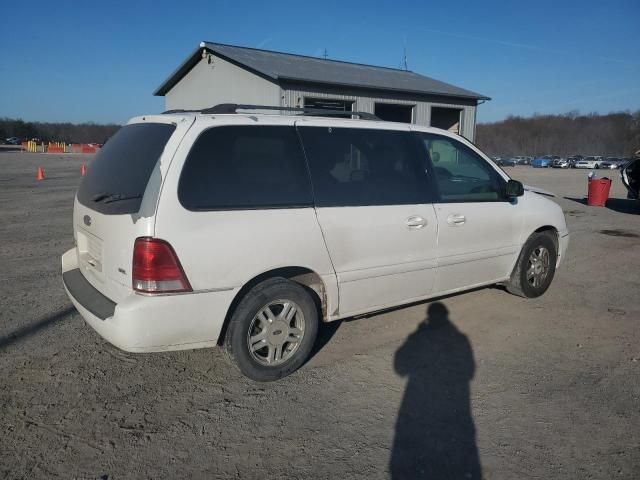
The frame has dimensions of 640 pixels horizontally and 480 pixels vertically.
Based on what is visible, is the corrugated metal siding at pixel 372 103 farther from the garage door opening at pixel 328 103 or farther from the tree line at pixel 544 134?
the tree line at pixel 544 134

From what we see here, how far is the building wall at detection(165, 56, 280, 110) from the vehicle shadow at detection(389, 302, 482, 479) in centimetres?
1328

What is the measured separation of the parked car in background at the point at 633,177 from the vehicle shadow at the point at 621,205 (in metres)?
0.42

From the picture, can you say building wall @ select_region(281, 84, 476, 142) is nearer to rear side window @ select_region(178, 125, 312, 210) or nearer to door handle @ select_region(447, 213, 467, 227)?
door handle @ select_region(447, 213, 467, 227)

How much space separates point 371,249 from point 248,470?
1.85 m

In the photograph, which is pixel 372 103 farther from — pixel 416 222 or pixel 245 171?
pixel 245 171

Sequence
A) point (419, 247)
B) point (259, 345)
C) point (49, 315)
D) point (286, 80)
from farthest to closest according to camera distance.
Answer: point (286, 80) → point (49, 315) → point (419, 247) → point (259, 345)

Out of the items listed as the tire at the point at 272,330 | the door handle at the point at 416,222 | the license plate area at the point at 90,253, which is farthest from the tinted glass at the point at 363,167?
the license plate area at the point at 90,253

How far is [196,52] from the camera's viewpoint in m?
20.4

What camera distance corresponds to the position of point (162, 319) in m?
3.03

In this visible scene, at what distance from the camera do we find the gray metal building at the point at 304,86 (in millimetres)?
16766

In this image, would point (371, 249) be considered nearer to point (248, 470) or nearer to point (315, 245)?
point (315, 245)

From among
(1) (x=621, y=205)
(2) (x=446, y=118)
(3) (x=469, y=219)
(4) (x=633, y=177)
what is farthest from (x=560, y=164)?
(3) (x=469, y=219)

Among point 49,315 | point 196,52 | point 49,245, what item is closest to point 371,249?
point 49,315

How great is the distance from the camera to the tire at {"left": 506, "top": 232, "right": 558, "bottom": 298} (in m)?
5.12
